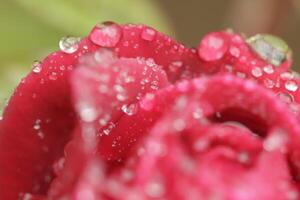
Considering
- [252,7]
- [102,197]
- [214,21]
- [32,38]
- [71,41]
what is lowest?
[102,197]

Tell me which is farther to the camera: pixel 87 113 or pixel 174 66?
pixel 174 66

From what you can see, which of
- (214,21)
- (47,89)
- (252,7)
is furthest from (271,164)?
(214,21)

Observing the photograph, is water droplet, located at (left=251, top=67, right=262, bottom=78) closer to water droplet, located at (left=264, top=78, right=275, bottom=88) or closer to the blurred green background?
water droplet, located at (left=264, top=78, right=275, bottom=88)

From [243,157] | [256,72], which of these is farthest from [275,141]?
[256,72]

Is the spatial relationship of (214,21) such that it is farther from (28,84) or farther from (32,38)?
(28,84)

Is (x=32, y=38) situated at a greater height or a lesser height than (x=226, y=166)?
greater

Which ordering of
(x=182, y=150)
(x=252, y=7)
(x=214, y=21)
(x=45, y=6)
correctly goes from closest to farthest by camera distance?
(x=182, y=150), (x=45, y=6), (x=252, y=7), (x=214, y=21)

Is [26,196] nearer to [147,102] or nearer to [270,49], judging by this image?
[147,102]

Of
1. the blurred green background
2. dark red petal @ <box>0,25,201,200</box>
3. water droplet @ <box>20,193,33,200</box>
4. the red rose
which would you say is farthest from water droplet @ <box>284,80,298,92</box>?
the blurred green background
